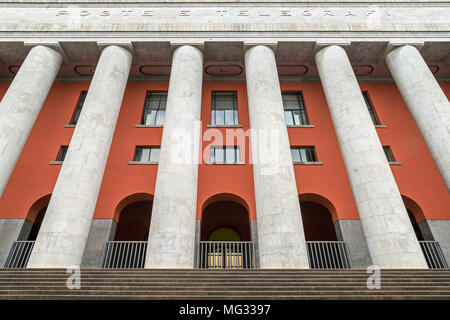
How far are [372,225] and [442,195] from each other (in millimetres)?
6451

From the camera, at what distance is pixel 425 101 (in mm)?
12492

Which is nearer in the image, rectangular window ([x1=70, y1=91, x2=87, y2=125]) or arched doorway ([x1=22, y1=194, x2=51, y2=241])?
arched doorway ([x1=22, y1=194, x2=51, y2=241])

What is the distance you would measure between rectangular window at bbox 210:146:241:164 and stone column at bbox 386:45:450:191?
8786 millimetres

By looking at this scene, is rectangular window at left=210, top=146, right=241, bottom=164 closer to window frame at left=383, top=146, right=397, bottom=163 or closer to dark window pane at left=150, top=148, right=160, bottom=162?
dark window pane at left=150, top=148, right=160, bottom=162

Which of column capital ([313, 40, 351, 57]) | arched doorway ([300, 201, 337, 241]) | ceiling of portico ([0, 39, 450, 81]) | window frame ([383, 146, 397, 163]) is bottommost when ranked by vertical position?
arched doorway ([300, 201, 337, 241])

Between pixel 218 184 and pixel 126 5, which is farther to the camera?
pixel 126 5

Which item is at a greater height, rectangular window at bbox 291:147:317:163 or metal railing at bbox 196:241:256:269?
rectangular window at bbox 291:147:317:163

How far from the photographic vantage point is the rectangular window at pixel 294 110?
16.5m

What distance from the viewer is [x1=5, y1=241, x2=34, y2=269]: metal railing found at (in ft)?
37.3

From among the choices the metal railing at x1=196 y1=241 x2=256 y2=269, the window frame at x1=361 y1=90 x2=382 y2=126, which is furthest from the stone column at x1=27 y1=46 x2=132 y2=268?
the window frame at x1=361 y1=90 x2=382 y2=126

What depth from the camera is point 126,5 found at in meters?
16.0

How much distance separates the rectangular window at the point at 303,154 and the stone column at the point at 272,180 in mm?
3664
